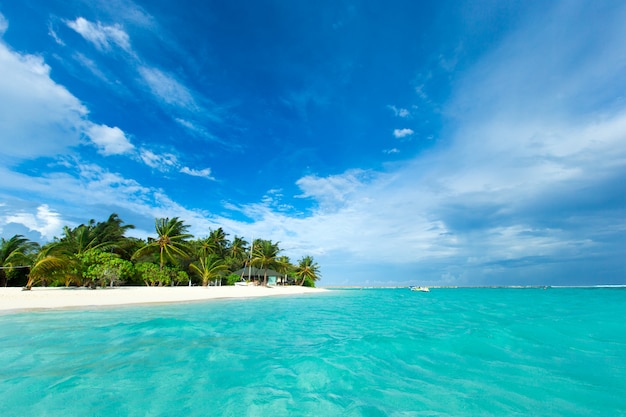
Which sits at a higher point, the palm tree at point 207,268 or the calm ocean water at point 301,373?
the palm tree at point 207,268

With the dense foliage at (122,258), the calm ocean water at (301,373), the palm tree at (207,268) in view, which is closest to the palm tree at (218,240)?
the dense foliage at (122,258)

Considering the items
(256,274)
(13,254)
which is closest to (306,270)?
(256,274)

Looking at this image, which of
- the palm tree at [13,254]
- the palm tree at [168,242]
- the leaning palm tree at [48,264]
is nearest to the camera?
the leaning palm tree at [48,264]

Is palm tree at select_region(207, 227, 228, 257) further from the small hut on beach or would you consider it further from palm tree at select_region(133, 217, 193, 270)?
palm tree at select_region(133, 217, 193, 270)

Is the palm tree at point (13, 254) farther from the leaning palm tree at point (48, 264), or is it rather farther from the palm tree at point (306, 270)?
the palm tree at point (306, 270)

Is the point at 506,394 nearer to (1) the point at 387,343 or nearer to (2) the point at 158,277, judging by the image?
(1) the point at 387,343

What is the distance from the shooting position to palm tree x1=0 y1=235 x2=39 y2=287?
25719 mm

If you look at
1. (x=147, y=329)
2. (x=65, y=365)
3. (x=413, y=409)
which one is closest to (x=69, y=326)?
(x=147, y=329)

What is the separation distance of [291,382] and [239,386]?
958mm

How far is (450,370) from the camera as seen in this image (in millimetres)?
6441

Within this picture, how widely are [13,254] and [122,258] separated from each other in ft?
39.7

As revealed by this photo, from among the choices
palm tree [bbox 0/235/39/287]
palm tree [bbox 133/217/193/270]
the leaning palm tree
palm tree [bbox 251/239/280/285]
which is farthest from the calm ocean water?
palm tree [bbox 251/239/280/285]

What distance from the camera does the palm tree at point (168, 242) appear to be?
36.0m

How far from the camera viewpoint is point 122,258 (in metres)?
37.3
